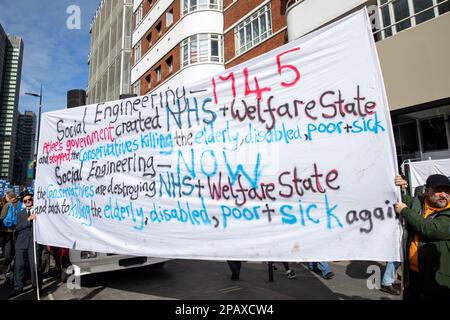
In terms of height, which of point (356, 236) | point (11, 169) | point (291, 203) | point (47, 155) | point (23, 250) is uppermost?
point (11, 169)

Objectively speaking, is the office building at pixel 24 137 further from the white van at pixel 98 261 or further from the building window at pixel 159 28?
the white van at pixel 98 261

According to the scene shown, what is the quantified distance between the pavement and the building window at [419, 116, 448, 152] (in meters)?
4.43

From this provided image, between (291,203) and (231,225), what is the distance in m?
0.60

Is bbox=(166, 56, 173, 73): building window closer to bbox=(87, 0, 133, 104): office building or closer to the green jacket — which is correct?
bbox=(87, 0, 133, 104): office building

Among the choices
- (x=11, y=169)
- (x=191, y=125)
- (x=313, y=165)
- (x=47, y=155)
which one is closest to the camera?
(x=313, y=165)

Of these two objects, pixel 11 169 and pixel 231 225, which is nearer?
pixel 231 225

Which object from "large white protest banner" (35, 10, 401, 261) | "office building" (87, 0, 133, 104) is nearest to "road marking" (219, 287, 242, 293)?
"large white protest banner" (35, 10, 401, 261)

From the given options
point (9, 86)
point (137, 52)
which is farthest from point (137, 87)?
point (9, 86)

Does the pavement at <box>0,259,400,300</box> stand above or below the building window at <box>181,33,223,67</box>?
below

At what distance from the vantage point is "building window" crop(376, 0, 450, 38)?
27.1 ft

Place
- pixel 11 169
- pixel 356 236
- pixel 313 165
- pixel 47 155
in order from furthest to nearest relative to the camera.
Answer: pixel 11 169 → pixel 47 155 → pixel 313 165 → pixel 356 236

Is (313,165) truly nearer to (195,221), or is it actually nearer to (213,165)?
(213,165)
